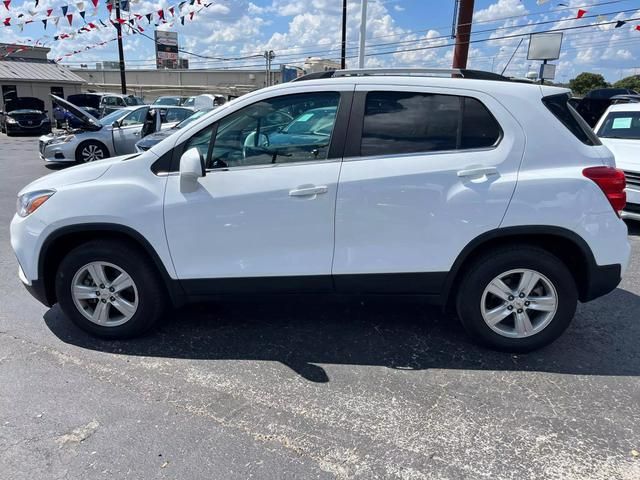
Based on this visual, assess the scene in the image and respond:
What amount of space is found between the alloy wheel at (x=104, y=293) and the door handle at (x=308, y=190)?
1371mm

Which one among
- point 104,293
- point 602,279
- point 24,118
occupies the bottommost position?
point 24,118

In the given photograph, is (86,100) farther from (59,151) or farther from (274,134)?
(274,134)

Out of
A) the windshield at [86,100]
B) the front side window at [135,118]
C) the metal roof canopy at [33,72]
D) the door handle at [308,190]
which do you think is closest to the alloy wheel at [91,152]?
the front side window at [135,118]

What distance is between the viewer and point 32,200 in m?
3.50

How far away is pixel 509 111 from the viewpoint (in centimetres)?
323

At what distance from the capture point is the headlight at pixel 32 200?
11.4ft

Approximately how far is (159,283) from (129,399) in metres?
0.88

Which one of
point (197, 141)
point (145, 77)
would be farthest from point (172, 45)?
point (197, 141)

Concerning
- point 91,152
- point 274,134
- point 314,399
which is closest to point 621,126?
point 274,134

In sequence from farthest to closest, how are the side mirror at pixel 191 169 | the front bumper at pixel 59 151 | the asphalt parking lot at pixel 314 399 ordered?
the front bumper at pixel 59 151 → the side mirror at pixel 191 169 → the asphalt parking lot at pixel 314 399

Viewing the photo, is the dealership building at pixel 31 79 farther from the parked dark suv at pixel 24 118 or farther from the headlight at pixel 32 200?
the headlight at pixel 32 200

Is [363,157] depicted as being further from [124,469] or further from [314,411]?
[124,469]

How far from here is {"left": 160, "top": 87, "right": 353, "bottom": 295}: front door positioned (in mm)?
3240

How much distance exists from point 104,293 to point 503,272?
112 inches
